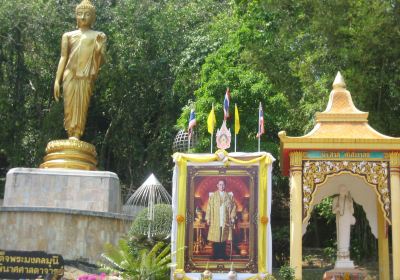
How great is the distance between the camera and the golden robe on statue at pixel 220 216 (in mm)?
13523

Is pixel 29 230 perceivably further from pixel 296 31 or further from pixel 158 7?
pixel 158 7

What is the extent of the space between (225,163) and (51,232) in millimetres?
5593

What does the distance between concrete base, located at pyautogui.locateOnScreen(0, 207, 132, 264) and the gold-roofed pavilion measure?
5629mm

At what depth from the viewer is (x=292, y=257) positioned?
42.4 feet

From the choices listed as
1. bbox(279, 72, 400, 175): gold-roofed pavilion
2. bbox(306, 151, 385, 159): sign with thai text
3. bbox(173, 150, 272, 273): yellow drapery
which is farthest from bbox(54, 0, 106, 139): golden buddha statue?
bbox(306, 151, 385, 159): sign with thai text

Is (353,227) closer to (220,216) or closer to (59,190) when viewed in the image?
(59,190)

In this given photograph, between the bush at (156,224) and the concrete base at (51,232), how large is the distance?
2.28 metres

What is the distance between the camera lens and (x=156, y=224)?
50.1ft

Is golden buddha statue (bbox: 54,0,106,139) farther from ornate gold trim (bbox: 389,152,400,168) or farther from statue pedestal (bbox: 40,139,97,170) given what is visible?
ornate gold trim (bbox: 389,152,400,168)

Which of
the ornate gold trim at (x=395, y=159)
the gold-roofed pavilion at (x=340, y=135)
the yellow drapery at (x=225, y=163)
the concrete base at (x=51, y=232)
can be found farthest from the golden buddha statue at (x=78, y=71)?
the ornate gold trim at (x=395, y=159)

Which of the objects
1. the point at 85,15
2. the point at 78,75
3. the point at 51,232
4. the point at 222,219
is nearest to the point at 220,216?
the point at 222,219

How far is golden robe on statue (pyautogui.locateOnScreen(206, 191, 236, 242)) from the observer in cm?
1352

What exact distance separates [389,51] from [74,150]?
862cm

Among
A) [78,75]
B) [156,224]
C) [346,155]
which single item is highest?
[78,75]
